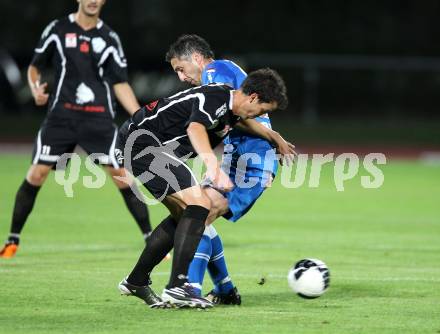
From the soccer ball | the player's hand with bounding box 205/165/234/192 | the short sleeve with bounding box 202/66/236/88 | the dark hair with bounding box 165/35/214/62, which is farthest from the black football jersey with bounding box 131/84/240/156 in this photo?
the soccer ball

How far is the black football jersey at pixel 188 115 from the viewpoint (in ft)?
22.3

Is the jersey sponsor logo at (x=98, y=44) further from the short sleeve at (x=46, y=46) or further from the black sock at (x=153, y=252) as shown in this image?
the black sock at (x=153, y=252)

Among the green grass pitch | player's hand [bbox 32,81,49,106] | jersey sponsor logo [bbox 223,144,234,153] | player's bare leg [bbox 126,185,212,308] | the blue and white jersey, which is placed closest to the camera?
the green grass pitch

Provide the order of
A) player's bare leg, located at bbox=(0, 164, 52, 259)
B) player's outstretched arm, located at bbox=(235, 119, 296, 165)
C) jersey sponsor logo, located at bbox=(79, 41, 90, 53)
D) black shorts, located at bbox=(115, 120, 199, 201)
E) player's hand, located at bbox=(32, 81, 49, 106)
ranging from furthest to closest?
jersey sponsor logo, located at bbox=(79, 41, 90, 53) < player's hand, located at bbox=(32, 81, 49, 106) < player's bare leg, located at bbox=(0, 164, 52, 259) < player's outstretched arm, located at bbox=(235, 119, 296, 165) < black shorts, located at bbox=(115, 120, 199, 201)

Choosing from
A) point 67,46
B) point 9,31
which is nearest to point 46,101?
point 67,46

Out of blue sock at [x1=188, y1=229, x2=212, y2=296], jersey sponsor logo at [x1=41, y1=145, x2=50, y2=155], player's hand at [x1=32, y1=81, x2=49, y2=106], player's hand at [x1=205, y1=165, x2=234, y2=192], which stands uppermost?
player's hand at [x1=32, y1=81, x2=49, y2=106]

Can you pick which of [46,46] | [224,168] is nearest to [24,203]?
[46,46]

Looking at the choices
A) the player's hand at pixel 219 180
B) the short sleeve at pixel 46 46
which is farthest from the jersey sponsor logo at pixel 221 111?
the short sleeve at pixel 46 46

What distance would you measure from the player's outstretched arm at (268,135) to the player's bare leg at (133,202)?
267cm

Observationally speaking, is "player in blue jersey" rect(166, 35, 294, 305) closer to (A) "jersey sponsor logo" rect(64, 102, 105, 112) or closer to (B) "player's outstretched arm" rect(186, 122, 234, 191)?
(B) "player's outstretched arm" rect(186, 122, 234, 191)

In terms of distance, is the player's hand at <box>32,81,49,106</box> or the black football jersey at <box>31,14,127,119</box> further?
the black football jersey at <box>31,14,127,119</box>

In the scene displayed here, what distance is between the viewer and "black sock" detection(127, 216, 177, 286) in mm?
7199

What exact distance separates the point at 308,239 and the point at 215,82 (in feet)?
13.9

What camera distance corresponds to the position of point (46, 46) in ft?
32.3
